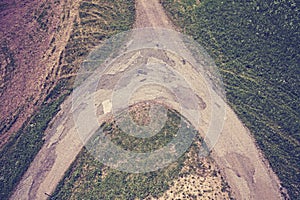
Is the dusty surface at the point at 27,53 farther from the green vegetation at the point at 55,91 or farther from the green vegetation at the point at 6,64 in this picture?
the green vegetation at the point at 55,91

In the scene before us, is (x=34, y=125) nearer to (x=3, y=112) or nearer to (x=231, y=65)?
(x=3, y=112)

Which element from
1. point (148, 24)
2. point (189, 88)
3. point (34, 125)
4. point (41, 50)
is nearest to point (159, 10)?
point (148, 24)

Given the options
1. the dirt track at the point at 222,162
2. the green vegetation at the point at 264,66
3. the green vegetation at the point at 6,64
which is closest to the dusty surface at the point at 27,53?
the green vegetation at the point at 6,64

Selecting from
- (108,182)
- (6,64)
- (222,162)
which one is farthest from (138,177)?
(6,64)

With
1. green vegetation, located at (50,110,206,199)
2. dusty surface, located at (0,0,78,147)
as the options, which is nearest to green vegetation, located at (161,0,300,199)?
green vegetation, located at (50,110,206,199)

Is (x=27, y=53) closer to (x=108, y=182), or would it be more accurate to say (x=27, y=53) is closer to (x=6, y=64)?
(x=6, y=64)
